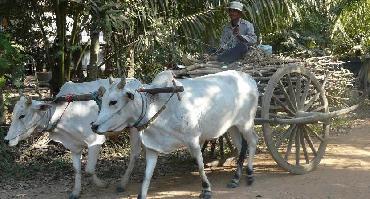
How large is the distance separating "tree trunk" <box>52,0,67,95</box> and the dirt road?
1.93 m

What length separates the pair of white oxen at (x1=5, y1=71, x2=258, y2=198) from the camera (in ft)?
16.1

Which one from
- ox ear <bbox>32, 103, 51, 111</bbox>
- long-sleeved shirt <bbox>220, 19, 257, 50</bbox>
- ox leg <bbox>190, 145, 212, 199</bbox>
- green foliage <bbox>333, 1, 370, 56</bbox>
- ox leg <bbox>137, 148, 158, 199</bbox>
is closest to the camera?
ox leg <bbox>137, 148, 158, 199</bbox>

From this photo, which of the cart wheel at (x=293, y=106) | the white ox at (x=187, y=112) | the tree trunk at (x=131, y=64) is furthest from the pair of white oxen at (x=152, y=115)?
the tree trunk at (x=131, y=64)

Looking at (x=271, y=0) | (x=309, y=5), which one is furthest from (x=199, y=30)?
(x=309, y=5)

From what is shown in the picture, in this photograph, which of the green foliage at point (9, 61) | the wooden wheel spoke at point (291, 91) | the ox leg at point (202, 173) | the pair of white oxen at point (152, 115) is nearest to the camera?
the pair of white oxen at point (152, 115)

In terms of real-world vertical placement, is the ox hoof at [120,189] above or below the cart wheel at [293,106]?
below

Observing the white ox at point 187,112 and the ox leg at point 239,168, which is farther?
the ox leg at point 239,168

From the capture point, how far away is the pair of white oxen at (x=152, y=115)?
490 cm

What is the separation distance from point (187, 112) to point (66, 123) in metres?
1.32

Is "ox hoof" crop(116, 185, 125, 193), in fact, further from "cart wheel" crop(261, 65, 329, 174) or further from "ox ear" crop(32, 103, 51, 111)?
"cart wheel" crop(261, 65, 329, 174)

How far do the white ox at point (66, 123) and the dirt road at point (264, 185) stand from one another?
0.58 metres

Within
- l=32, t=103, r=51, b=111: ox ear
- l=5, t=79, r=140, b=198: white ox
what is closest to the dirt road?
l=5, t=79, r=140, b=198: white ox

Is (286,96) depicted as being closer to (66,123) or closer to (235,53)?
(235,53)

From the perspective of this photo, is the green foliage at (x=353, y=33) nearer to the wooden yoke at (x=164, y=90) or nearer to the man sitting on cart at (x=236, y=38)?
the man sitting on cart at (x=236, y=38)
